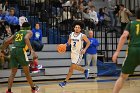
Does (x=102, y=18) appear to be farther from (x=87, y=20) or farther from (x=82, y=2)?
(x=87, y=20)

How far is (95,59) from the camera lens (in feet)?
50.6

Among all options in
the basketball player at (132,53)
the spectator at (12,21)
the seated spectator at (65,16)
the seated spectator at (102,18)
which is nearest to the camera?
the basketball player at (132,53)

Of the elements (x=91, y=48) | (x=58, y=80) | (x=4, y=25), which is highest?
(x=4, y=25)

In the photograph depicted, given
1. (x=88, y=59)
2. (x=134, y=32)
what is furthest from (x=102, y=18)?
(x=134, y=32)

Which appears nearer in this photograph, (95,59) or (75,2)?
(95,59)

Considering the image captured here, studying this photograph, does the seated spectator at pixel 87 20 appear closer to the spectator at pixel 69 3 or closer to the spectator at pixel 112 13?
the spectator at pixel 69 3

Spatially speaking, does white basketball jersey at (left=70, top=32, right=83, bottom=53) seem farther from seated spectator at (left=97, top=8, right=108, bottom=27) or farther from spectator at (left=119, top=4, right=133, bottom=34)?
spectator at (left=119, top=4, right=133, bottom=34)

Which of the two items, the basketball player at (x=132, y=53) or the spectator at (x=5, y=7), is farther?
the spectator at (x=5, y=7)

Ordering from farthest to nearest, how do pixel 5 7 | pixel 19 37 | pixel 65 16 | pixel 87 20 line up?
pixel 87 20, pixel 65 16, pixel 5 7, pixel 19 37

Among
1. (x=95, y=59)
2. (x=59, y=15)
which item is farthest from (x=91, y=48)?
(x=59, y=15)

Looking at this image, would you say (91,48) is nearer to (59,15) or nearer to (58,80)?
(58,80)

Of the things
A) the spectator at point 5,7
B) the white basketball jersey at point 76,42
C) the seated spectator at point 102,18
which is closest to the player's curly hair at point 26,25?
the white basketball jersey at point 76,42

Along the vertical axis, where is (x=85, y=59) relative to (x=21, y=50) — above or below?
below

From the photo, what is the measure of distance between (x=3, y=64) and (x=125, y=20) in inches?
306
